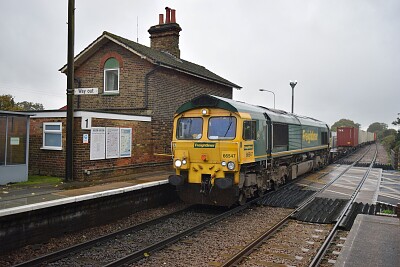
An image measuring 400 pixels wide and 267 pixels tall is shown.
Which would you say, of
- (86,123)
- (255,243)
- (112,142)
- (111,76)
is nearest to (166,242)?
(255,243)

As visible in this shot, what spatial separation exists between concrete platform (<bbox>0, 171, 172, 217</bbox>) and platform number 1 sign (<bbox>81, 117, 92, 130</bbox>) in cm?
205

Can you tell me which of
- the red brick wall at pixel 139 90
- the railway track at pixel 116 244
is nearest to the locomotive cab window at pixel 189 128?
the railway track at pixel 116 244

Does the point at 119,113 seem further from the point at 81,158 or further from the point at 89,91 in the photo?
the point at 81,158

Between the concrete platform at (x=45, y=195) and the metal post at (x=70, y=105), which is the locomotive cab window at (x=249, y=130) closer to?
the concrete platform at (x=45, y=195)

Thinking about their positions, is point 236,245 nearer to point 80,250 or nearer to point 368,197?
point 80,250

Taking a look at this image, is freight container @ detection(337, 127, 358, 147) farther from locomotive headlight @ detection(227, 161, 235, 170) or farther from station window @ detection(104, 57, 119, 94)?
locomotive headlight @ detection(227, 161, 235, 170)

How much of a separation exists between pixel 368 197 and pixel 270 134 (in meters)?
4.22

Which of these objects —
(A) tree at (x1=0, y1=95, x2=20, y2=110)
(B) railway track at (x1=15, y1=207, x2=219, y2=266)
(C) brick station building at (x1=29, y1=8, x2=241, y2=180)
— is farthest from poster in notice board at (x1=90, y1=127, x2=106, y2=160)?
(A) tree at (x1=0, y1=95, x2=20, y2=110)

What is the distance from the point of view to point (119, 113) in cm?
1202

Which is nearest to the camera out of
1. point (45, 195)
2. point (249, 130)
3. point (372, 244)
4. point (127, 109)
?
point (372, 244)

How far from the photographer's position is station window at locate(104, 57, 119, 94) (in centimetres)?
1521

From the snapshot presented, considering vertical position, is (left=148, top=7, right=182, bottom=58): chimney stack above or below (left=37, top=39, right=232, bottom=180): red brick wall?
above

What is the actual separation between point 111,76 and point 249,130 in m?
8.29

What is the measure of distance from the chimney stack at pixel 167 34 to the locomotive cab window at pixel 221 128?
10.5 metres
